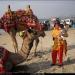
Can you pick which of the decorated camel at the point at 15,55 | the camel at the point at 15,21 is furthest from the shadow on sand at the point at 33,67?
the camel at the point at 15,21

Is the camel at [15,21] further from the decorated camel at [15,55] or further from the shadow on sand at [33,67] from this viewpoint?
the shadow on sand at [33,67]

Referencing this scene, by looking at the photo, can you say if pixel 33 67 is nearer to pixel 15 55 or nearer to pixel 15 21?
pixel 15 55

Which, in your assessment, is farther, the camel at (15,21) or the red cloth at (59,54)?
the camel at (15,21)

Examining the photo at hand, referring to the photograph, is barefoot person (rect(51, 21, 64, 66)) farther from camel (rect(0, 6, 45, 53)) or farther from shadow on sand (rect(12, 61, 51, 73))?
camel (rect(0, 6, 45, 53))

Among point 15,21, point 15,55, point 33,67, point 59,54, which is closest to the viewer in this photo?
point 15,55

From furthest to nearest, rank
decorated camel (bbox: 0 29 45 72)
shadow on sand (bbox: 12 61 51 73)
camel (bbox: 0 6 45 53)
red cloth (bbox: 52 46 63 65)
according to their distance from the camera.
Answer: camel (bbox: 0 6 45 53) → red cloth (bbox: 52 46 63 65) → shadow on sand (bbox: 12 61 51 73) → decorated camel (bbox: 0 29 45 72)

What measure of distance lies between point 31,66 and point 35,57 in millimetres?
1585

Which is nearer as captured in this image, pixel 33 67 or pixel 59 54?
pixel 59 54

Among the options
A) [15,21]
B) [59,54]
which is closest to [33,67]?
[59,54]

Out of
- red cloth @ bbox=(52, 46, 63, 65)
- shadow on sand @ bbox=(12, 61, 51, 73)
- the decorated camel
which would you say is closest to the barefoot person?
red cloth @ bbox=(52, 46, 63, 65)

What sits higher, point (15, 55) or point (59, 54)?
point (15, 55)

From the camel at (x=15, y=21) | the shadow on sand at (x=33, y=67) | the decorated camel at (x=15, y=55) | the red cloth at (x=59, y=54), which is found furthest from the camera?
the camel at (x=15, y=21)

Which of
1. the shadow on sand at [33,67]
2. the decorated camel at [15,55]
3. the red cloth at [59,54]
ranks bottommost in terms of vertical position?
the shadow on sand at [33,67]

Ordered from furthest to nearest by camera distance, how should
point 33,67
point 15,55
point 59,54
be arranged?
point 33,67 < point 59,54 < point 15,55
